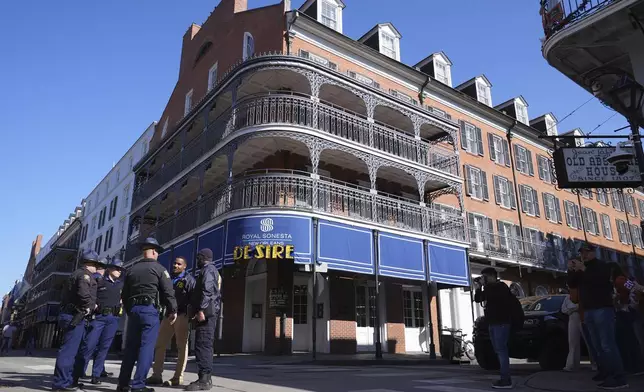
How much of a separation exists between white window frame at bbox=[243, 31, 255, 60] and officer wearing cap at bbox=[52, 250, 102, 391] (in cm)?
1661

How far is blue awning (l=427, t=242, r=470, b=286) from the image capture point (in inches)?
730

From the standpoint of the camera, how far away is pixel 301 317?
17.9 metres

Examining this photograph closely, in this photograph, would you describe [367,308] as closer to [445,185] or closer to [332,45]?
[445,185]

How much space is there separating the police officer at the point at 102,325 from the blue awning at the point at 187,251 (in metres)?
10.1

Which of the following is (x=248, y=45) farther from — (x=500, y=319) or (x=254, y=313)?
(x=500, y=319)

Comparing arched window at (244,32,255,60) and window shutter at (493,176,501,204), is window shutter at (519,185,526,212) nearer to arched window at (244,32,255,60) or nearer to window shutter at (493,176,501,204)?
window shutter at (493,176,501,204)

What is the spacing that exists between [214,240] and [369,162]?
22.0 ft

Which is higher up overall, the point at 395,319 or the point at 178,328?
the point at 395,319

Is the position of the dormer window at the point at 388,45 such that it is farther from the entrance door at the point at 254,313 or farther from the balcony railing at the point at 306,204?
the entrance door at the point at 254,313

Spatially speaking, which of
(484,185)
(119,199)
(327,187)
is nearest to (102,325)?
(327,187)

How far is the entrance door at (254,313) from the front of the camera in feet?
59.0

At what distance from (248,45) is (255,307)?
12.0m

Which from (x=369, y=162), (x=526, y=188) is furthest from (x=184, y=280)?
(x=526, y=188)

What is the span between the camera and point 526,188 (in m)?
29.4
